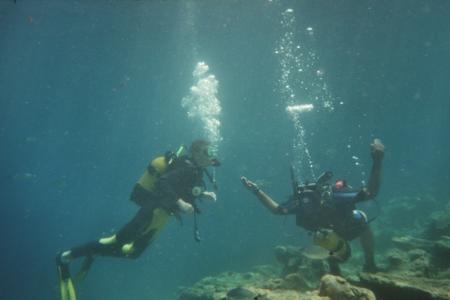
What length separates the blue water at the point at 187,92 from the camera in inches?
1016

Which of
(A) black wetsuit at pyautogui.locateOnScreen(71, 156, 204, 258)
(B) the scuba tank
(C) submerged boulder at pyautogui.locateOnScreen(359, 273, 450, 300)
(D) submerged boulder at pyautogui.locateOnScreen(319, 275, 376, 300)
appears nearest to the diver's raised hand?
(C) submerged boulder at pyautogui.locateOnScreen(359, 273, 450, 300)

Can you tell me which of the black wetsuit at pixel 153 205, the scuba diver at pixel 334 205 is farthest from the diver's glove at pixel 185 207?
the scuba diver at pixel 334 205

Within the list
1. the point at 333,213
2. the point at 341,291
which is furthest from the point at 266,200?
the point at 341,291

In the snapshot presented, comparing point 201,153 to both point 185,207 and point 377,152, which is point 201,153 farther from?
point 377,152

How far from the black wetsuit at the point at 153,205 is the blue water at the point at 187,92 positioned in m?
2.47

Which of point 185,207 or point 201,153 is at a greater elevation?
point 201,153

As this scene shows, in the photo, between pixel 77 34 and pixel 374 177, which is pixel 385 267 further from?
pixel 77 34

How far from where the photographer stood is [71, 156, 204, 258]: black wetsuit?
7250 mm

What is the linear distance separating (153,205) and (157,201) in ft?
0.46

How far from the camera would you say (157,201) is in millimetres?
7543

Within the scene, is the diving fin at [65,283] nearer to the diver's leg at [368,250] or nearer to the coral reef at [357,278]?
the coral reef at [357,278]

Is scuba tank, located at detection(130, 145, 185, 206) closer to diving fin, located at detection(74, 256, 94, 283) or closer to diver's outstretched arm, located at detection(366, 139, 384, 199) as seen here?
diving fin, located at detection(74, 256, 94, 283)

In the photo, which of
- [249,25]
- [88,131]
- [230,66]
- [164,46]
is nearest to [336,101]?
[230,66]

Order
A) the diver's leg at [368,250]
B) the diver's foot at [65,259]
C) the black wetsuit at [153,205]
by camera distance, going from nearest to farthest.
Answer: the diver's leg at [368,250], the black wetsuit at [153,205], the diver's foot at [65,259]
